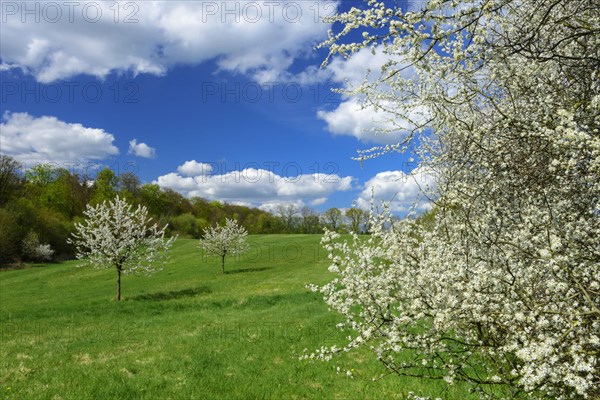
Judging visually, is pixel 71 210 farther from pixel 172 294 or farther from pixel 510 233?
pixel 510 233

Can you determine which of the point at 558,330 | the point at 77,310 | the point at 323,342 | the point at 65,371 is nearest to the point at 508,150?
the point at 558,330

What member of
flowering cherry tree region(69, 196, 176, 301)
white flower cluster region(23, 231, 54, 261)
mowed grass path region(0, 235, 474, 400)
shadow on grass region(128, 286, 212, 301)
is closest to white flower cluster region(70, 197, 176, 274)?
flowering cherry tree region(69, 196, 176, 301)

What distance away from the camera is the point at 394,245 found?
5168 millimetres

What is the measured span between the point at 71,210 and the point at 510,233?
294 feet

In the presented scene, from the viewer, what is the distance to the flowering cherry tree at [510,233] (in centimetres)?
366

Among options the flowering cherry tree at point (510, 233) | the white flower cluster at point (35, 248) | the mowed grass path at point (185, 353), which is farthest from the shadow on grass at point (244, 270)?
the flowering cherry tree at point (510, 233)

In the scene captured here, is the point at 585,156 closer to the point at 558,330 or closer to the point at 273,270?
the point at 558,330

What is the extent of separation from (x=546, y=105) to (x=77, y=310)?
2397 cm

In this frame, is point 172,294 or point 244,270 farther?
point 244,270

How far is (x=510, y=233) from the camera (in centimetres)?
455

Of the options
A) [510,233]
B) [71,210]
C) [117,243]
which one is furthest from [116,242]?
[71,210]

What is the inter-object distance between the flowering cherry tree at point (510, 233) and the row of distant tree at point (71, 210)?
97.3ft

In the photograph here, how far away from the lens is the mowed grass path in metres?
8.77

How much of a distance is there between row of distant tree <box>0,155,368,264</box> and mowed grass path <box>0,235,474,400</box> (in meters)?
17.1
